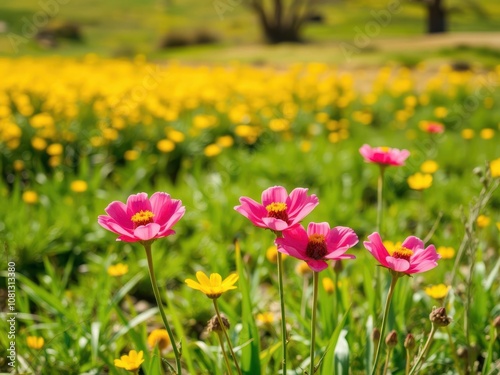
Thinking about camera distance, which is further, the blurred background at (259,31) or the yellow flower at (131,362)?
the blurred background at (259,31)

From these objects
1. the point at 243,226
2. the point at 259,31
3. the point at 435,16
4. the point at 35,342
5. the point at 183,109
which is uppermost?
the point at 35,342

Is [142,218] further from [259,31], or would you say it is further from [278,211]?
[259,31]

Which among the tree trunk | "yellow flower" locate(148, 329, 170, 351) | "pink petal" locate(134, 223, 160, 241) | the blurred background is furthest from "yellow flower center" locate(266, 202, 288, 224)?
the tree trunk

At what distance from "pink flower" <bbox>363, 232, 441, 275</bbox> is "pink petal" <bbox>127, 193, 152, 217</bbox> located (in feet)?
1.41

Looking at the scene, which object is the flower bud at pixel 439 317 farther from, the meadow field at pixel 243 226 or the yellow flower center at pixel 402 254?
the yellow flower center at pixel 402 254

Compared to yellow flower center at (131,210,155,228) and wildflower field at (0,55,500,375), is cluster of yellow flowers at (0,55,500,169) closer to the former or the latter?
wildflower field at (0,55,500,375)

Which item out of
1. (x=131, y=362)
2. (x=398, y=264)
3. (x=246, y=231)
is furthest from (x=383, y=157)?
(x=246, y=231)

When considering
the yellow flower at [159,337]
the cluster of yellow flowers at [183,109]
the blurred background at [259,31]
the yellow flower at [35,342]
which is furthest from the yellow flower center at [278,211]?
the blurred background at [259,31]

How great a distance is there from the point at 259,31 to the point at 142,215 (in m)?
25.6

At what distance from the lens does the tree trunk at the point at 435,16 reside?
2212 centimetres

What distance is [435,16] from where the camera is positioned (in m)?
22.6

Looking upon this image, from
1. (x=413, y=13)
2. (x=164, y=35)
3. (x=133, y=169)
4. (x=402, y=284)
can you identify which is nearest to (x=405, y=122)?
(x=133, y=169)

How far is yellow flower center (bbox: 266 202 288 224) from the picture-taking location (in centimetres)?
110

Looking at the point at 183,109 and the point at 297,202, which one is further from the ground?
the point at 297,202
